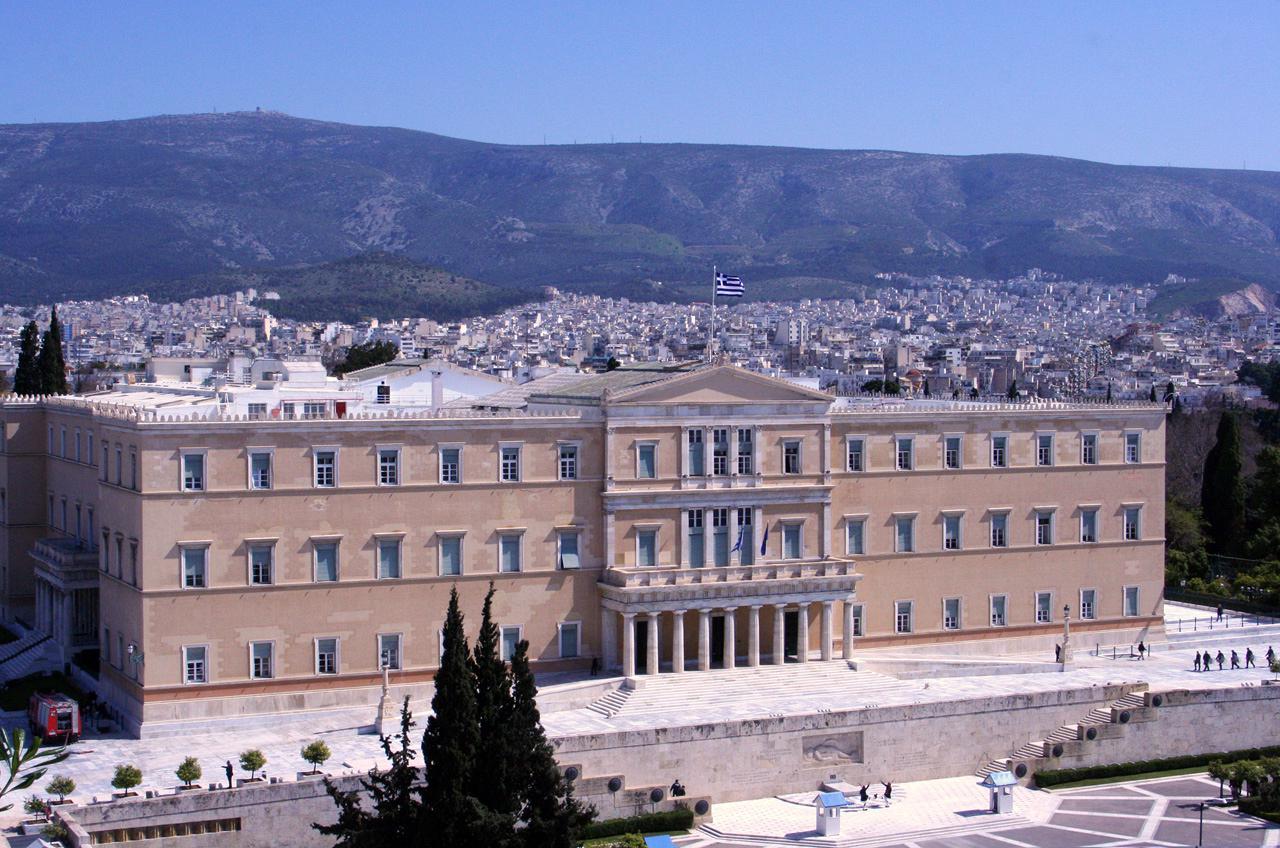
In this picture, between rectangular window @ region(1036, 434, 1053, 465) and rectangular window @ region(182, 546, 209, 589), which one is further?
rectangular window @ region(1036, 434, 1053, 465)

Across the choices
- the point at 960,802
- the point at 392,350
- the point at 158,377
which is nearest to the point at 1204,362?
the point at 392,350

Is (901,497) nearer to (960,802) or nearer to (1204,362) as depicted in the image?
(960,802)

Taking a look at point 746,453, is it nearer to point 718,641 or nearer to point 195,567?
point 718,641

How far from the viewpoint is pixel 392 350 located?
105 m

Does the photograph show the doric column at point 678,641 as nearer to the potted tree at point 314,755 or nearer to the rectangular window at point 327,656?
the rectangular window at point 327,656

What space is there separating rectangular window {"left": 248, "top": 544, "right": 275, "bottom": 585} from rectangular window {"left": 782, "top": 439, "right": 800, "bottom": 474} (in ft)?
48.2

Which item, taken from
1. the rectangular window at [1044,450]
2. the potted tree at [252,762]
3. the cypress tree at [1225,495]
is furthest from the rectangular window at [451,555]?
the cypress tree at [1225,495]

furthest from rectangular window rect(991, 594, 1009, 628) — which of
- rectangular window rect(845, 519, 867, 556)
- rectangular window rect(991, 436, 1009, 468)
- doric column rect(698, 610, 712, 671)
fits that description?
doric column rect(698, 610, 712, 671)

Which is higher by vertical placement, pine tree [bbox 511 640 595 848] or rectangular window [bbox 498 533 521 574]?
rectangular window [bbox 498 533 521 574]

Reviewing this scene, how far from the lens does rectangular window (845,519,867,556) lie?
171 ft

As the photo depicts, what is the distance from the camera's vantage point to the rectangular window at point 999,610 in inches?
2130

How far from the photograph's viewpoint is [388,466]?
154 feet

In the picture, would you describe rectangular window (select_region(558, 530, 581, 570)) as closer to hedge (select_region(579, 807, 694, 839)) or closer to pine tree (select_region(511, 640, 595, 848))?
hedge (select_region(579, 807, 694, 839))

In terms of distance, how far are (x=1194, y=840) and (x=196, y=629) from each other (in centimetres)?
2418
